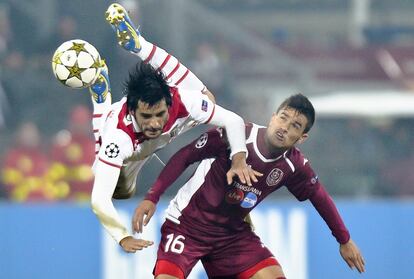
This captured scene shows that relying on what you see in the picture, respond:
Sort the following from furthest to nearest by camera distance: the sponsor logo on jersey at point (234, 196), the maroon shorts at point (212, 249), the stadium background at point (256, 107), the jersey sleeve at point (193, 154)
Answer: the stadium background at point (256, 107)
the maroon shorts at point (212, 249)
the sponsor logo on jersey at point (234, 196)
the jersey sleeve at point (193, 154)

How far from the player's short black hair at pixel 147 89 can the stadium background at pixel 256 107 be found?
3705 millimetres

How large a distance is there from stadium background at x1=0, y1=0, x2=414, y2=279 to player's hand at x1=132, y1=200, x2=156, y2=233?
3.69 metres

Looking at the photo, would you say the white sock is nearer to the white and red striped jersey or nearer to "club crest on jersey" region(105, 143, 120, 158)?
the white and red striped jersey

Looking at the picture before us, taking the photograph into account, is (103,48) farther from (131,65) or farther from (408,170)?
(408,170)

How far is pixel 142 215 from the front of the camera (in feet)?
25.8

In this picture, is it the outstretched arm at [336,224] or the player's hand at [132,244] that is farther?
the outstretched arm at [336,224]

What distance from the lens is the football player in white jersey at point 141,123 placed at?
25.5ft

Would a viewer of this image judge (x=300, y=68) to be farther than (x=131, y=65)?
Yes

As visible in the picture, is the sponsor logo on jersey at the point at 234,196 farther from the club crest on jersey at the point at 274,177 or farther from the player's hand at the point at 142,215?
the player's hand at the point at 142,215

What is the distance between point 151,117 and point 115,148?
28 cm

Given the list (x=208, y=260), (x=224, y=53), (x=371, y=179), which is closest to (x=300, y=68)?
(x=224, y=53)

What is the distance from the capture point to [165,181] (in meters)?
8.18

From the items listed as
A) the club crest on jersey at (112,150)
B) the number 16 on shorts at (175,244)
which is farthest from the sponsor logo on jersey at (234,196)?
the club crest on jersey at (112,150)

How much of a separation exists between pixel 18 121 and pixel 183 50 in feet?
6.55
